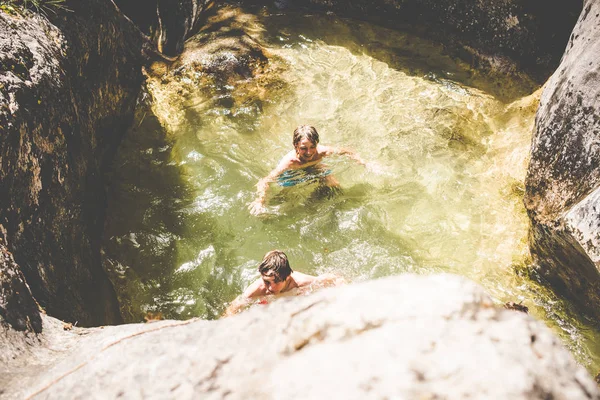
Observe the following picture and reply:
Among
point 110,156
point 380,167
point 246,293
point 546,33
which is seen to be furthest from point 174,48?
point 546,33

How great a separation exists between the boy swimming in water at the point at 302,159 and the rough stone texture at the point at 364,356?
3431 millimetres

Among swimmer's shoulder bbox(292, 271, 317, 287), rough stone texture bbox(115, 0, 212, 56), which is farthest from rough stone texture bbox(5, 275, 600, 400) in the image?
rough stone texture bbox(115, 0, 212, 56)

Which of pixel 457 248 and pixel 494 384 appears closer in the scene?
pixel 494 384

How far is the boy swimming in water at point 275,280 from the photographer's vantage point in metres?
3.78

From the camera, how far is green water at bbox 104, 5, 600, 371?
14.5 ft

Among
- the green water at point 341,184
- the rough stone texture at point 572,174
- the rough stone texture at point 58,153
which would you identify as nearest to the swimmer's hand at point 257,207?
the green water at point 341,184

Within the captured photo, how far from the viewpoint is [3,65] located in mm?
2961

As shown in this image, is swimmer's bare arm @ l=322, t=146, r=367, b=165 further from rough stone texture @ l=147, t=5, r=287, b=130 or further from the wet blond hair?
the wet blond hair

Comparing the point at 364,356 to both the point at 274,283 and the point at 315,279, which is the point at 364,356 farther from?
the point at 315,279

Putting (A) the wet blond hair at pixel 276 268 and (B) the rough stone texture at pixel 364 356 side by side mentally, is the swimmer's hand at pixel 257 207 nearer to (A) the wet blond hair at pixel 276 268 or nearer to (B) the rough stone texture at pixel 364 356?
(A) the wet blond hair at pixel 276 268

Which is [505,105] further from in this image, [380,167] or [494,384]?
[494,384]

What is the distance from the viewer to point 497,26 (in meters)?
6.70

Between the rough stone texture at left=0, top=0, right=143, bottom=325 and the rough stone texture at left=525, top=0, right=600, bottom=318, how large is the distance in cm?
439

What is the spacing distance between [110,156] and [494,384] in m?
5.55
